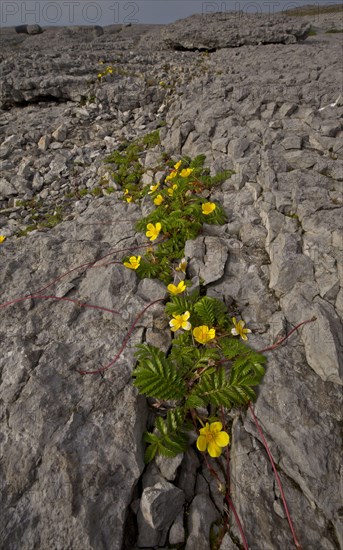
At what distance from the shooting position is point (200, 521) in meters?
2.05

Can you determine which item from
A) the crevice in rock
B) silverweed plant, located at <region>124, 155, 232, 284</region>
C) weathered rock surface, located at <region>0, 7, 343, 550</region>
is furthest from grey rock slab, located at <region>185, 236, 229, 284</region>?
the crevice in rock

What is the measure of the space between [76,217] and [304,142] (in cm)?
435

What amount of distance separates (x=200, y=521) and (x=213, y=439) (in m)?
0.51

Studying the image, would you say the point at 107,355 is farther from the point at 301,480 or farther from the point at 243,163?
the point at 243,163

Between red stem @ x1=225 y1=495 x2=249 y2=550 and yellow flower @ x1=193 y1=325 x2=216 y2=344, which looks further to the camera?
yellow flower @ x1=193 y1=325 x2=216 y2=344

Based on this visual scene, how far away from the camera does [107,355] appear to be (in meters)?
2.95

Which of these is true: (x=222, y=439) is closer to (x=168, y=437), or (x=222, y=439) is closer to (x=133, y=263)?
(x=168, y=437)

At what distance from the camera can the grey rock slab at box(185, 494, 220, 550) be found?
6.51 ft

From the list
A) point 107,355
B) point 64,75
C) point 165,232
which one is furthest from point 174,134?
point 64,75

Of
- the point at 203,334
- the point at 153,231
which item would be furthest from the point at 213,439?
the point at 153,231

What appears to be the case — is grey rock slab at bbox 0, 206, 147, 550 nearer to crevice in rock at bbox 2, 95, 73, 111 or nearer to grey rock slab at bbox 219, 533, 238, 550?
grey rock slab at bbox 219, 533, 238, 550

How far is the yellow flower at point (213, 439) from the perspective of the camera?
2.19 metres

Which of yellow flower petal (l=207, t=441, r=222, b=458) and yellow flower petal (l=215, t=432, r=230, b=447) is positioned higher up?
yellow flower petal (l=215, t=432, r=230, b=447)

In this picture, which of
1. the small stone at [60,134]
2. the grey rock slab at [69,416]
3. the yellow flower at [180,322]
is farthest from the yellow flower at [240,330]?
the small stone at [60,134]
